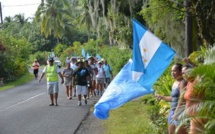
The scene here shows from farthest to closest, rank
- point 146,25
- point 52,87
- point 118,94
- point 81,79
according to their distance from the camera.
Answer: point 146,25
point 81,79
point 52,87
point 118,94

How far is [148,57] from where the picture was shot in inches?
303

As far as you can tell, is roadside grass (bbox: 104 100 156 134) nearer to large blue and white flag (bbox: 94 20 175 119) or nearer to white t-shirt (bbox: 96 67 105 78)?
large blue and white flag (bbox: 94 20 175 119)

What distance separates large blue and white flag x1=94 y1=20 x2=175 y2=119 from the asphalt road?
8.86 feet

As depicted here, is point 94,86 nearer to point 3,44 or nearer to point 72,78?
point 72,78

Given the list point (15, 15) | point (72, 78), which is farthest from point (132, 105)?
point (15, 15)

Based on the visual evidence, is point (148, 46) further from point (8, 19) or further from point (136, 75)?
point (8, 19)

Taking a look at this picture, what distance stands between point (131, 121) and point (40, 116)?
2.83m

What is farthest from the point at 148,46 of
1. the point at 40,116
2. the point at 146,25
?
the point at 146,25

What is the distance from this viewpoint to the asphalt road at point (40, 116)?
10.7 m

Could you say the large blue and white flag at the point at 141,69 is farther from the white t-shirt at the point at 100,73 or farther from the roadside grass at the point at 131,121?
the white t-shirt at the point at 100,73

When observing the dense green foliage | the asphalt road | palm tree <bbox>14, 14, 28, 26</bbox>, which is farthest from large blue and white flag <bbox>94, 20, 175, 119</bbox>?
palm tree <bbox>14, 14, 28, 26</bbox>

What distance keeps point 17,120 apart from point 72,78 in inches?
187

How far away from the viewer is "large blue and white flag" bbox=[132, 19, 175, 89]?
24.7ft

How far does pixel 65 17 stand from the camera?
63.8m
